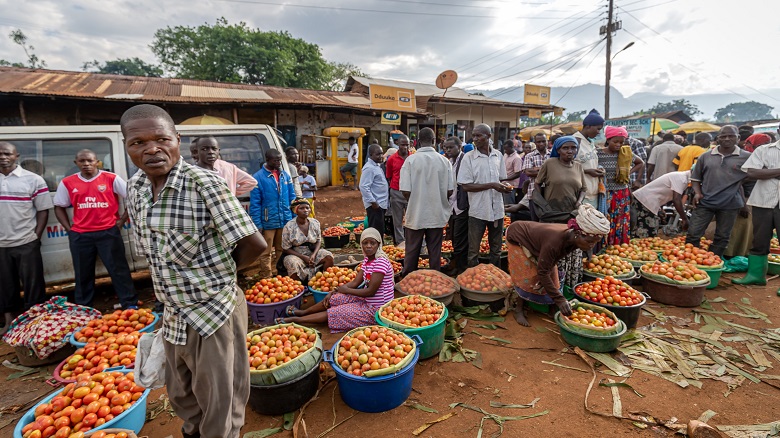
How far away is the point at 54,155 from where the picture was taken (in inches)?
178

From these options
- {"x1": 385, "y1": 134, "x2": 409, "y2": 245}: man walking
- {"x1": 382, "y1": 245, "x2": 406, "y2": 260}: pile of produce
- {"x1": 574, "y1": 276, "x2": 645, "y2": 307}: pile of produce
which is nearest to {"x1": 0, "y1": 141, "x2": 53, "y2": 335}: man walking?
{"x1": 382, "y1": 245, "x2": 406, "y2": 260}: pile of produce

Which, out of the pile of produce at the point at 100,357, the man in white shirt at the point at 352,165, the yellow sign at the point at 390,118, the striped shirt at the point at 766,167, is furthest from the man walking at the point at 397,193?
the yellow sign at the point at 390,118

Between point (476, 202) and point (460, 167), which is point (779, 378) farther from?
point (460, 167)

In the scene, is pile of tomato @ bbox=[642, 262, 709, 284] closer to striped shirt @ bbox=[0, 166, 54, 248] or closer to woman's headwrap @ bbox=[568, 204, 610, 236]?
woman's headwrap @ bbox=[568, 204, 610, 236]

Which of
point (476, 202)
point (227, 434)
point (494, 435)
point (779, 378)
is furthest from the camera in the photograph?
point (476, 202)

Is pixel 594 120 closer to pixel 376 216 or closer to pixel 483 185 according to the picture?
pixel 483 185

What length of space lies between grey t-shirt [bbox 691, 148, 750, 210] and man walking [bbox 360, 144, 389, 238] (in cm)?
532

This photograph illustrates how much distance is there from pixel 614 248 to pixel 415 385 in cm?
452

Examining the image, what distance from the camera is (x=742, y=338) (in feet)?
13.4

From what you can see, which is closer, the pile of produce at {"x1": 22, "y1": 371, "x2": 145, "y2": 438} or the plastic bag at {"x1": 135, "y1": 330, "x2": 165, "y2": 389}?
the plastic bag at {"x1": 135, "y1": 330, "x2": 165, "y2": 389}

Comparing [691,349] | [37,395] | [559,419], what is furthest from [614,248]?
[37,395]

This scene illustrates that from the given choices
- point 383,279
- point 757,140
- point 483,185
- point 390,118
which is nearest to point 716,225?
point 757,140

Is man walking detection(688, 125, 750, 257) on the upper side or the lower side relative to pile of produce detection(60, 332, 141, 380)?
upper

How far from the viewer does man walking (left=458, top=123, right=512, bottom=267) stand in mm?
5207
